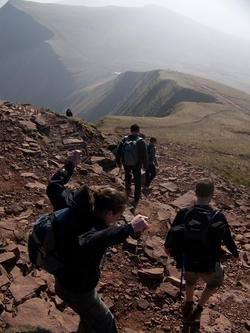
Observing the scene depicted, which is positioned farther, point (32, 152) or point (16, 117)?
point (16, 117)

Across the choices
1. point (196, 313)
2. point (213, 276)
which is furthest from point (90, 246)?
point (196, 313)

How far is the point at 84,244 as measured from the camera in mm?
3012

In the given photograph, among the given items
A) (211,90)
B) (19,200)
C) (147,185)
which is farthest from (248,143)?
(211,90)

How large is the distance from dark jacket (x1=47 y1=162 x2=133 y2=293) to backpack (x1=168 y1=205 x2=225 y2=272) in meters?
1.43

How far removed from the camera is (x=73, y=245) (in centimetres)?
312

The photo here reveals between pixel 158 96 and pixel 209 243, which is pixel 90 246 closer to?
pixel 209 243

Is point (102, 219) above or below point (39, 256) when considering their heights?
above

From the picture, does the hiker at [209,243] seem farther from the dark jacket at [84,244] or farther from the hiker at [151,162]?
the hiker at [151,162]

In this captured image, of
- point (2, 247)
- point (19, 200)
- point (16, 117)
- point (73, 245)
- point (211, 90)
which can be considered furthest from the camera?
point (211, 90)

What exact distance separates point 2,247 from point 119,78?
166550 millimetres

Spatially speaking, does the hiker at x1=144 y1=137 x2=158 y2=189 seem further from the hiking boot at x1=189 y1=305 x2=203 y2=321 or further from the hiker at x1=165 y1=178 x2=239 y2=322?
the hiking boot at x1=189 y1=305 x2=203 y2=321

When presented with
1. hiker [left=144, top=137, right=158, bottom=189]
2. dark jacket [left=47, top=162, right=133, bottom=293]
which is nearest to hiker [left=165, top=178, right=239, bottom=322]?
dark jacket [left=47, top=162, right=133, bottom=293]

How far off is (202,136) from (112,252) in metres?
25.1

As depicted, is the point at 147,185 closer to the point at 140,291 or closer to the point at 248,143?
the point at 140,291
